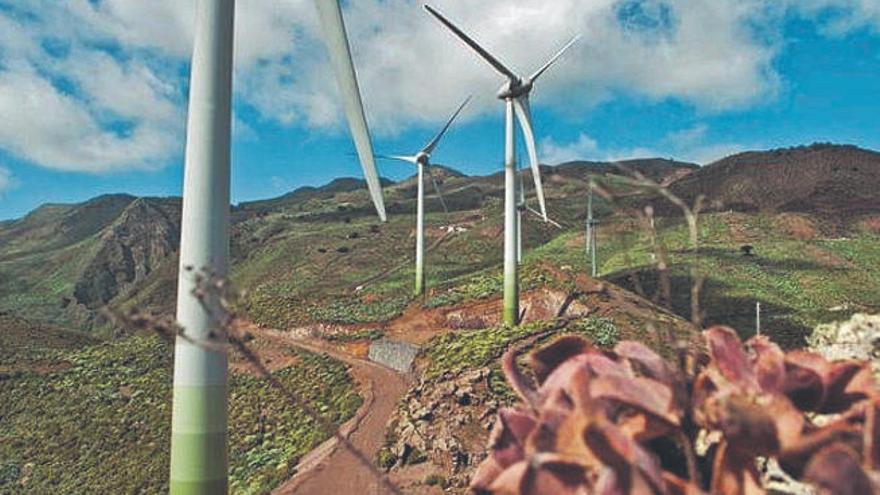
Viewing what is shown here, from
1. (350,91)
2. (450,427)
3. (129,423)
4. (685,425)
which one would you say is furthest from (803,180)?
(685,425)

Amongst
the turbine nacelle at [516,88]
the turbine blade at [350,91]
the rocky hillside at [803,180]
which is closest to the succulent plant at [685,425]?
the turbine blade at [350,91]

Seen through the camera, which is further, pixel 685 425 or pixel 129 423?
pixel 129 423

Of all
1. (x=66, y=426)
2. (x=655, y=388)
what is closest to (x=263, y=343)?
(x=66, y=426)

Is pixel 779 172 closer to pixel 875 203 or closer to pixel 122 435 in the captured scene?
pixel 875 203

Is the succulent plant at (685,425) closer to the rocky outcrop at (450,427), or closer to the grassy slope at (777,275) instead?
the rocky outcrop at (450,427)

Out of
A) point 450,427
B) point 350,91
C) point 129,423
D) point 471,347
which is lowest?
point 129,423

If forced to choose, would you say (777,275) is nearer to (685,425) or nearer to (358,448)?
(358,448)

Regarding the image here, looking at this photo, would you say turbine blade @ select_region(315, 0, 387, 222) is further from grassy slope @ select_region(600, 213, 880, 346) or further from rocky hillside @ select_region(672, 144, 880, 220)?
rocky hillside @ select_region(672, 144, 880, 220)
